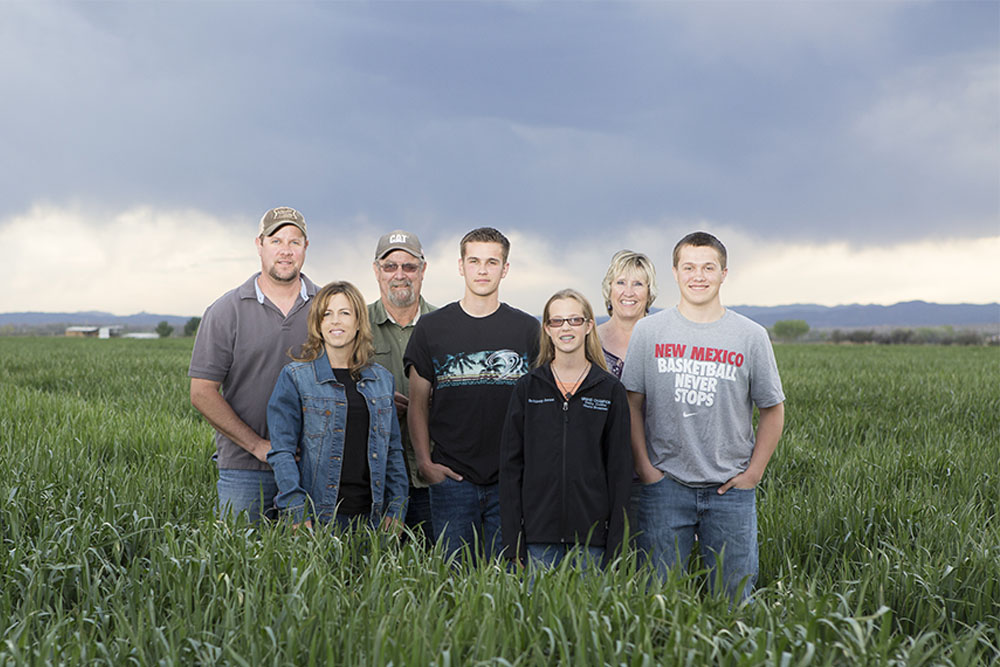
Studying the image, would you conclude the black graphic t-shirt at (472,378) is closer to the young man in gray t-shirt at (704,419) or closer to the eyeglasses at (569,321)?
the eyeglasses at (569,321)

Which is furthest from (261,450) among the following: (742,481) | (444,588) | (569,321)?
(742,481)

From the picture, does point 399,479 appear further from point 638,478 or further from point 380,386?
point 638,478

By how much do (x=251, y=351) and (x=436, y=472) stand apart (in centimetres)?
131

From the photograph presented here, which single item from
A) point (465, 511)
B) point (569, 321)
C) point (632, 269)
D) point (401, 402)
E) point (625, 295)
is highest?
point (632, 269)

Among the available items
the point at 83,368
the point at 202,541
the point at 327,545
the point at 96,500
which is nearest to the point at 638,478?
the point at 327,545

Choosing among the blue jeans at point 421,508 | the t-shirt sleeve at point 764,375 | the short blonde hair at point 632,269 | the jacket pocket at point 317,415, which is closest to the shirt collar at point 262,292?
the jacket pocket at point 317,415

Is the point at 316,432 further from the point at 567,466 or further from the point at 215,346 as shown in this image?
the point at 567,466

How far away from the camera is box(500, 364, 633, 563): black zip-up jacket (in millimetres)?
3775

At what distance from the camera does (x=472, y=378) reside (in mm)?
4285

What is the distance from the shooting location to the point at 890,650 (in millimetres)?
2887

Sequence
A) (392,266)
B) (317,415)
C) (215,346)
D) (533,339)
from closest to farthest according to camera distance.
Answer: (317,415) → (533,339) → (215,346) → (392,266)

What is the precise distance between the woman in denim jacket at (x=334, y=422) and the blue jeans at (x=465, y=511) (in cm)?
23

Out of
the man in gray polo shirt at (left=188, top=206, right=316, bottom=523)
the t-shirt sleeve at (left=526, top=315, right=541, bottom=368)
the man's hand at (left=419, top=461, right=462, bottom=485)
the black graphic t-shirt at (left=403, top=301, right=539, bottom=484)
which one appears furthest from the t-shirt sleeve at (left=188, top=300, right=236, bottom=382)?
the t-shirt sleeve at (left=526, top=315, right=541, bottom=368)

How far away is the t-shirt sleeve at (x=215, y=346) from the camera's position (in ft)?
14.7
